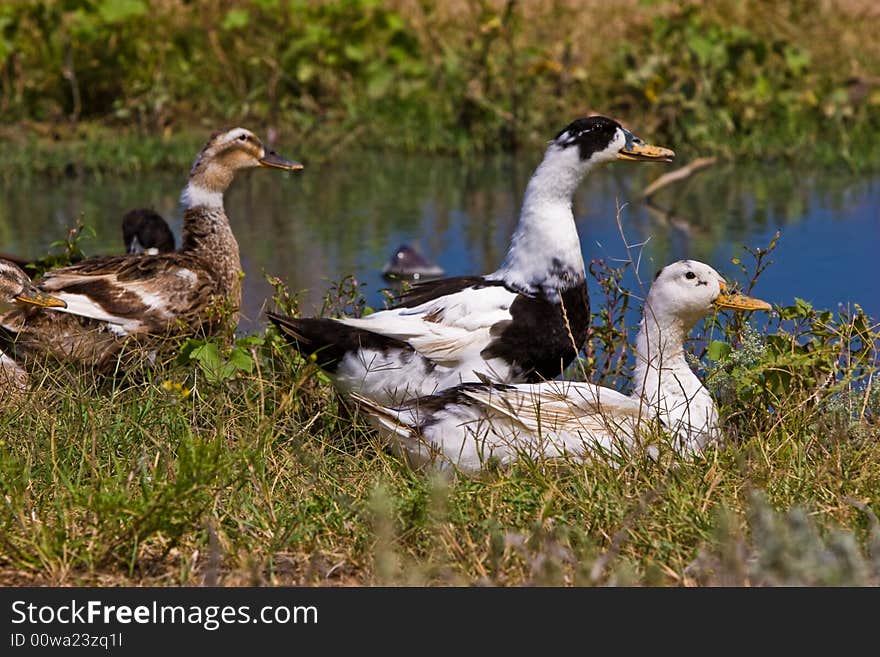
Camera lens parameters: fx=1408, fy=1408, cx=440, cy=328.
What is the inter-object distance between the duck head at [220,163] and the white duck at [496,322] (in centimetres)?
147

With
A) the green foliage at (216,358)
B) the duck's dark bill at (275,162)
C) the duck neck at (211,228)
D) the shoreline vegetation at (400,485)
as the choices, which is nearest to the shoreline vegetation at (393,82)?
the shoreline vegetation at (400,485)

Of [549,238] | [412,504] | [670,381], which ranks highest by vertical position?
[549,238]

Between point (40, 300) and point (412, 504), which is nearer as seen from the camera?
point (412, 504)

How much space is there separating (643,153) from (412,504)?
208cm

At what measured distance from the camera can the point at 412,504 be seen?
3.85 m

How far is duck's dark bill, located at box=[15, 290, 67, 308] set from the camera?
534 cm

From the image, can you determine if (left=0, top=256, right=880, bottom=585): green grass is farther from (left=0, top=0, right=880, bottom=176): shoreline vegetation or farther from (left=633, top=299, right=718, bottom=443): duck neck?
(left=0, top=0, right=880, bottom=176): shoreline vegetation

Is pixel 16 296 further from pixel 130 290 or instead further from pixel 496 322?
pixel 496 322

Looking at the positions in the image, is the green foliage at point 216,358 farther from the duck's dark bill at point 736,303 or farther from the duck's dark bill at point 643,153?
the duck's dark bill at point 736,303

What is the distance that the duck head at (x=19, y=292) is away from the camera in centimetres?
531

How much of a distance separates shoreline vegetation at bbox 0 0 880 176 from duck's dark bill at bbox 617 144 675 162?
5.66 metres

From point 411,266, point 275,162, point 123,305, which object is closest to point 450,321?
point 123,305

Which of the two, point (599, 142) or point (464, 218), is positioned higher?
point (464, 218)

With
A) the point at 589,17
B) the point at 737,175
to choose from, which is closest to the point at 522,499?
the point at 737,175
